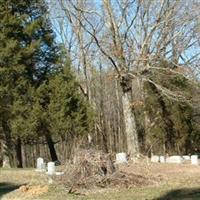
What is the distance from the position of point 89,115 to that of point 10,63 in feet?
17.1

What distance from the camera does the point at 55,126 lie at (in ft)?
101

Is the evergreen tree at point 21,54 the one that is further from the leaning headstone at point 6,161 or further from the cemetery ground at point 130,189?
the cemetery ground at point 130,189

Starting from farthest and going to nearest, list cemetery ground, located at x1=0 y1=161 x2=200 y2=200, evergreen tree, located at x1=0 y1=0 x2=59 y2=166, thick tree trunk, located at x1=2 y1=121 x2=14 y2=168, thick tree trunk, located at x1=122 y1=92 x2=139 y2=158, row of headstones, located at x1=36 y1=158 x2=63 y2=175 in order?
thick tree trunk, located at x1=2 y1=121 x2=14 y2=168 → evergreen tree, located at x1=0 y1=0 x2=59 y2=166 → thick tree trunk, located at x1=122 y1=92 x2=139 y2=158 → row of headstones, located at x1=36 y1=158 x2=63 y2=175 → cemetery ground, located at x1=0 y1=161 x2=200 y2=200

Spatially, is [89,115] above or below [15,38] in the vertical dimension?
below

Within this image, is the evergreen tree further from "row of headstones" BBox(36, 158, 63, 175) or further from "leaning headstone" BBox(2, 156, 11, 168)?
"row of headstones" BBox(36, 158, 63, 175)

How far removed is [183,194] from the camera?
14.3 m

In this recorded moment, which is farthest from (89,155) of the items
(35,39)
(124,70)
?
(35,39)

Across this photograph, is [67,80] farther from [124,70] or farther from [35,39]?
[124,70]

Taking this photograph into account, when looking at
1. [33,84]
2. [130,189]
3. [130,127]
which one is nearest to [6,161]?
[33,84]

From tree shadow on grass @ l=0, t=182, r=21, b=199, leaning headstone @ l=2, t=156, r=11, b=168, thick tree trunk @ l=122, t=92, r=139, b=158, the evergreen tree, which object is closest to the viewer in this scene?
tree shadow on grass @ l=0, t=182, r=21, b=199

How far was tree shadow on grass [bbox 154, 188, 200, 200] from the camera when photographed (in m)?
13.7

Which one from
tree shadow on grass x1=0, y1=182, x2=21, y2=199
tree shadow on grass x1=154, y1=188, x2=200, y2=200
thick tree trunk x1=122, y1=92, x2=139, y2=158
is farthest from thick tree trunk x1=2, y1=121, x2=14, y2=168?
tree shadow on grass x1=154, y1=188, x2=200, y2=200

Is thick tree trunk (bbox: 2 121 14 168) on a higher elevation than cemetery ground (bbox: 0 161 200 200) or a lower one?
higher

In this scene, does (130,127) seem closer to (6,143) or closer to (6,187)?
(6,143)
